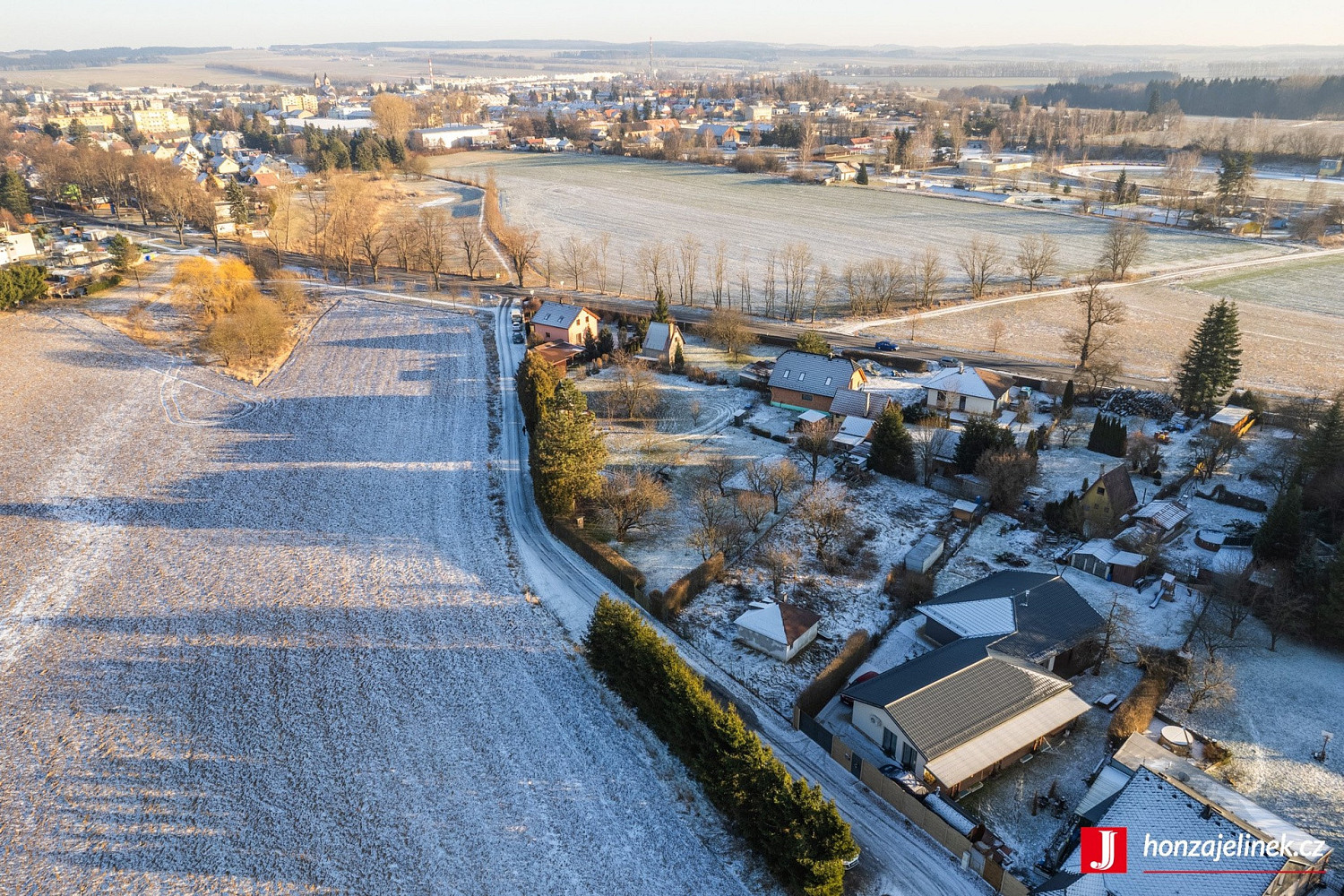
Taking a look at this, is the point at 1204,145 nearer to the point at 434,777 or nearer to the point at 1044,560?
the point at 1044,560

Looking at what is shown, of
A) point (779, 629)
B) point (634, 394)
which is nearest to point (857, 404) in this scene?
point (634, 394)

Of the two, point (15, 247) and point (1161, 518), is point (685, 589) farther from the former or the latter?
point (15, 247)

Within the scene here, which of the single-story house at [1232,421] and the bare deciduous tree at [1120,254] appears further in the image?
the bare deciduous tree at [1120,254]

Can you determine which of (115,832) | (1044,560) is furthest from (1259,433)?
(115,832)

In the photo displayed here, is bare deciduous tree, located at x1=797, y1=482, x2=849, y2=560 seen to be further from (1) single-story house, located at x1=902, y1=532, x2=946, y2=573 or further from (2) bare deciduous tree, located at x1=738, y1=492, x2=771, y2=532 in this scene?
(1) single-story house, located at x1=902, y1=532, x2=946, y2=573

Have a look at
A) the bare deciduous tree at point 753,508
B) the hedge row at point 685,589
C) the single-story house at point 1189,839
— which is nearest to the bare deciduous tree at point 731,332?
the bare deciduous tree at point 753,508

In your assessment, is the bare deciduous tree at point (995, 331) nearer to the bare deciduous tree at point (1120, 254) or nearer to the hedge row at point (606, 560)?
the bare deciduous tree at point (1120, 254)

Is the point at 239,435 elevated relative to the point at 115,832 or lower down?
elevated
